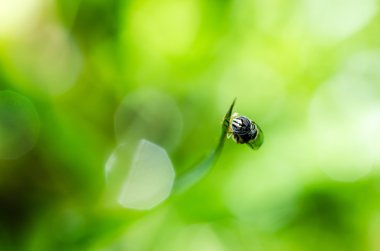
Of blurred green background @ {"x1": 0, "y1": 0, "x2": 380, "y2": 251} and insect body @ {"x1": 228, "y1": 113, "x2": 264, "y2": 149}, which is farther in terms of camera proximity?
blurred green background @ {"x1": 0, "y1": 0, "x2": 380, "y2": 251}

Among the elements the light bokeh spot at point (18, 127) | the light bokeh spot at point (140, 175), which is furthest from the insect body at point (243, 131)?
the light bokeh spot at point (18, 127)

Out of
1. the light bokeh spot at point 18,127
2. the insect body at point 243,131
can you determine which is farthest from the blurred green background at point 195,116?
the insect body at point 243,131

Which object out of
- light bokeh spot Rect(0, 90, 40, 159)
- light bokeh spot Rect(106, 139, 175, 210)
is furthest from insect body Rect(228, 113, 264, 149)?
light bokeh spot Rect(0, 90, 40, 159)

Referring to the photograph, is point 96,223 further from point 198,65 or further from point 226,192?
point 198,65

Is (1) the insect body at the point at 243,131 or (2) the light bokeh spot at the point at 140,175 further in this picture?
(2) the light bokeh spot at the point at 140,175

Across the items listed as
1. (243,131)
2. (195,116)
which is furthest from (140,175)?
(243,131)

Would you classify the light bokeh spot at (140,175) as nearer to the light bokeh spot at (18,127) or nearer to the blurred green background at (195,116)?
the blurred green background at (195,116)

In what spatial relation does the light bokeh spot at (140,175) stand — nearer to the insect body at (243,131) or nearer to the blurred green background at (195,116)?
the blurred green background at (195,116)

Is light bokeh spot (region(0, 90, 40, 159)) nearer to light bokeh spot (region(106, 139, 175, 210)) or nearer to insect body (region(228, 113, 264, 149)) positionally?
light bokeh spot (region(106, 139, 175, 210))
